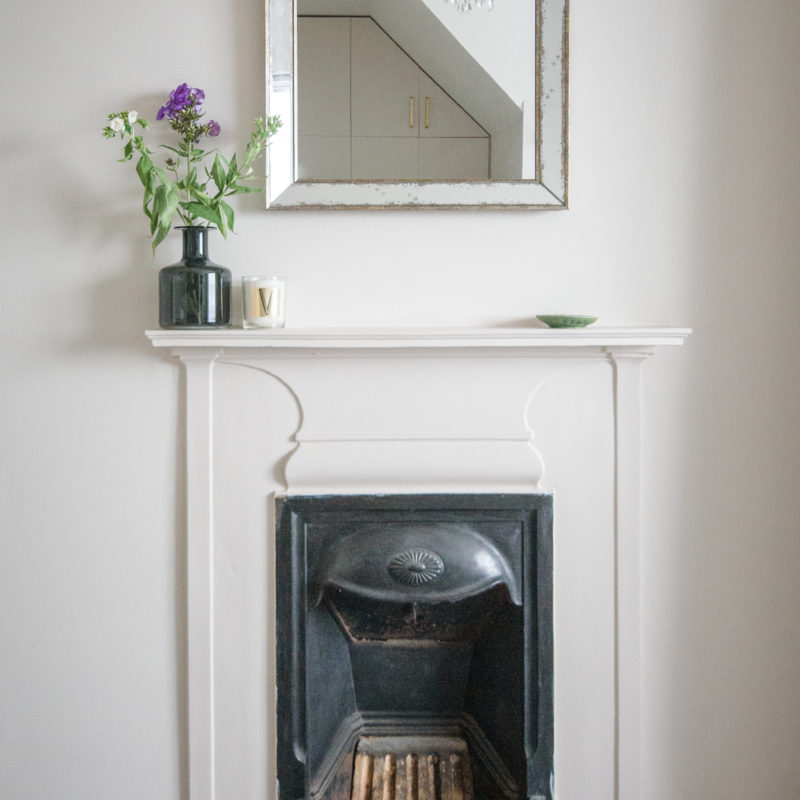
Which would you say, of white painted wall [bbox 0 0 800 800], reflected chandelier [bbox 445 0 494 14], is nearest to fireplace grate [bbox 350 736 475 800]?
white painted wall [bbox 0 0 800 800]

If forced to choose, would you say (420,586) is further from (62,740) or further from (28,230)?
Result: (28,230)

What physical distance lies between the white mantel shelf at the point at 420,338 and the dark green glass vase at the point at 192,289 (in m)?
0.05

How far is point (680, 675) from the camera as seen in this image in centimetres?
162

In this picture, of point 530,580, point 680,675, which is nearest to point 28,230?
point 530,580

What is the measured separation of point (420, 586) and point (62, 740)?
32.0 inches

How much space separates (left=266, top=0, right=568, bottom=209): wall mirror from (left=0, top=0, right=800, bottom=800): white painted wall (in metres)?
0.06

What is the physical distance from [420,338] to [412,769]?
3.02 ft

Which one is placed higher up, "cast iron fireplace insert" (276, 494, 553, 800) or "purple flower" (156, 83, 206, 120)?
"purple flower" (156, 83, 206, 120)

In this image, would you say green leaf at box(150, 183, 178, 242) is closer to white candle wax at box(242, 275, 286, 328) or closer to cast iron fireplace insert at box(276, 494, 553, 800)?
white candle wax at box(242, 275, 286, 328)

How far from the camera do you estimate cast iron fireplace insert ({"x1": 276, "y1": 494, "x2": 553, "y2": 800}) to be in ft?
4.97

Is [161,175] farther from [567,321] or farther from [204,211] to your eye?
[567,321]

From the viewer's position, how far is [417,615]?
158 cm

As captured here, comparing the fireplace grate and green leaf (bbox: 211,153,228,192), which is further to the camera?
the fireplace grate

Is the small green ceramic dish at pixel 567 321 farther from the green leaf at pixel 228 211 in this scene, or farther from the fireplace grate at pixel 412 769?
the fireplace grate at pixel 412 769
